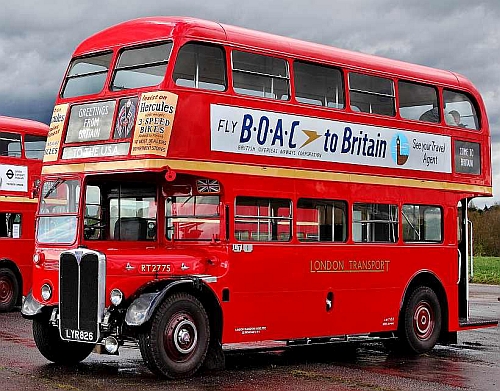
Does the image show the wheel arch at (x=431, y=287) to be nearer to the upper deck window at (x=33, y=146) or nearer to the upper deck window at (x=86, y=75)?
the upper deck window at (x=86, y=75)

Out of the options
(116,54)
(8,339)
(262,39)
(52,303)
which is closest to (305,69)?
(262,39)

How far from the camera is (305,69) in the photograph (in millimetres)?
14852

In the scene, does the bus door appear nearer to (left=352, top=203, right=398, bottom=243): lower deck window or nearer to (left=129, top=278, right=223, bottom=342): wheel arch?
(left=352, top=203, right=398, bottom=243): lower deck window

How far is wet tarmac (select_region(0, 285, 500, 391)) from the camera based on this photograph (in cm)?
1238

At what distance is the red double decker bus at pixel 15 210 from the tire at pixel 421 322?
10.5 m

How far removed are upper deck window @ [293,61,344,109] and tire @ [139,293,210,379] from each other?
11.4 feet

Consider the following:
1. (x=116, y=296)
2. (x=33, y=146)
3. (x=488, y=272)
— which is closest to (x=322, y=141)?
(x=116, y=296)

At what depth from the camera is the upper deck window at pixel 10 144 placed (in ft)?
78.4

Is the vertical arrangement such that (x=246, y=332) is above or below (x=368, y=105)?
A: below

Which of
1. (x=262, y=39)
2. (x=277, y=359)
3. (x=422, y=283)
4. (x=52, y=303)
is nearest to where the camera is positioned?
(x=52, y=303)

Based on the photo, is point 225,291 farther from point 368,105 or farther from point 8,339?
point 8,339

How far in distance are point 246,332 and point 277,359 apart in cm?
165

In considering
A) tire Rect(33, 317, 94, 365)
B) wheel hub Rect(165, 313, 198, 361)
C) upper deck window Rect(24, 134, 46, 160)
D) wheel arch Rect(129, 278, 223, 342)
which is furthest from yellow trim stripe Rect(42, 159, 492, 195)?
upper deck window Rect(24, 134, 46, 160)

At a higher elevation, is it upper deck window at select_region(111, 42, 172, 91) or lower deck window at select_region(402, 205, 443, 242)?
upper deck window at select_region(111, 42, 172, 91)
